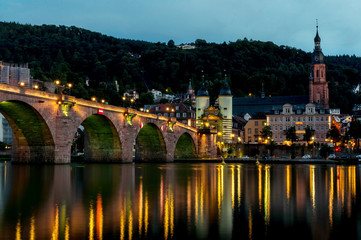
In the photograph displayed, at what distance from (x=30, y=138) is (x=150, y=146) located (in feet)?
124

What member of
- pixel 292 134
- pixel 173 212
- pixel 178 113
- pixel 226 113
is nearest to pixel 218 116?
pixel 226 113

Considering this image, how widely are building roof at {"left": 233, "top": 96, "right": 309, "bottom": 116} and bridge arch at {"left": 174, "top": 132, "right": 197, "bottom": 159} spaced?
55862mm

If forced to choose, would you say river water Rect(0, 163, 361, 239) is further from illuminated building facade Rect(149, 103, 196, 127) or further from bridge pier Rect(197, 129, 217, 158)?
illuminated building facade Rect(149, 103, 196, 127)

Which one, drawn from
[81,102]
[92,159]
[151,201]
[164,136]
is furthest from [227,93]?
[151,201]

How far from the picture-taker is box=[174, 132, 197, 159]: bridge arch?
10869 centimetres

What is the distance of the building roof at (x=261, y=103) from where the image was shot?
159875 mm

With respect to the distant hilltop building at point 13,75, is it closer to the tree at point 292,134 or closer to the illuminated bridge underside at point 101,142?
the illuminated bridge underside at point 101,142

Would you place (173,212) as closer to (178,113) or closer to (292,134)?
(292,134)

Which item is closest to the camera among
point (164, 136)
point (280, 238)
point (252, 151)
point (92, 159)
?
point (280, 238)

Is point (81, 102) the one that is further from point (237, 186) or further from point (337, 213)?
point (337, 213)

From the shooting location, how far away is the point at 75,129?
61688mm

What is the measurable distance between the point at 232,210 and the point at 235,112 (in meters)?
144

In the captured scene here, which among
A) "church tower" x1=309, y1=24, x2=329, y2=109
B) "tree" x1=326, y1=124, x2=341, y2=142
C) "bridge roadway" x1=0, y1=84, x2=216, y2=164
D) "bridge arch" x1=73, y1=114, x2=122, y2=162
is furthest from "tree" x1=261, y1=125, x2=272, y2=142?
"bridge arch" x1=73, y1=114, x2=122, y2=162

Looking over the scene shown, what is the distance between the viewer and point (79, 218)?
22359 mm
